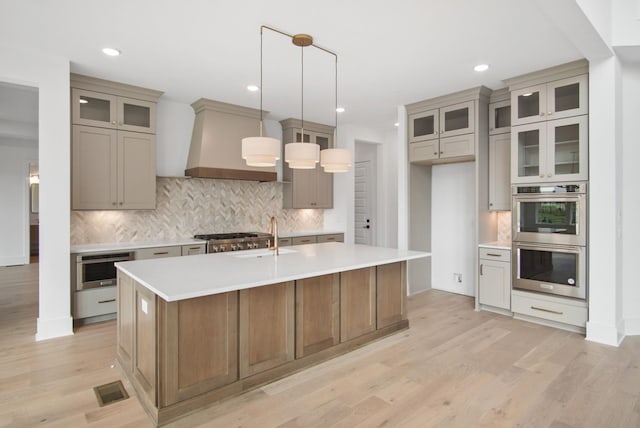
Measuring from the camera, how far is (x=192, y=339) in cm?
230

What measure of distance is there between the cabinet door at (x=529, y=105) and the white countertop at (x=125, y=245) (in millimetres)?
4040

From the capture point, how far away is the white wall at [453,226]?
5.18 meters

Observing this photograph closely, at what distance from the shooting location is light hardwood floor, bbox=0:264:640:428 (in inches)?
88.0

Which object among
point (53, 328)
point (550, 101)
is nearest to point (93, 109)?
point (53, 328)

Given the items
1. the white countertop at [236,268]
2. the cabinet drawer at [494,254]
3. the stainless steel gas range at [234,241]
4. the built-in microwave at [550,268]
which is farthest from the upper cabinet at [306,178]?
the built-in microwave at [550,268]

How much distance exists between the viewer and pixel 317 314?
3.00 metres

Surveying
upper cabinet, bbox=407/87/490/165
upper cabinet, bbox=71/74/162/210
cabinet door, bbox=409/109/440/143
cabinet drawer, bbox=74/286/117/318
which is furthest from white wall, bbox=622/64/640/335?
cabinet drawer, bbox=74/286/117/318

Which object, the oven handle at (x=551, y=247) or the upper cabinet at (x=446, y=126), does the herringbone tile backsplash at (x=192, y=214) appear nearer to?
the upper cabinet at (x=446, y=126)

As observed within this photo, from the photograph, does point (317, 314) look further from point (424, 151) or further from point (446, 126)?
point (446, 126)

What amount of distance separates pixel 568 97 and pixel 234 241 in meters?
4.19

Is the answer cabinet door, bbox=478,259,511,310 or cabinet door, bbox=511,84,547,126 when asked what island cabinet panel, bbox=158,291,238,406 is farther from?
cabinet door, bbox=511,84,547,126

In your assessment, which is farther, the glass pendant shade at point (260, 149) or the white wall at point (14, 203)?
the white wall at point (14, 203)

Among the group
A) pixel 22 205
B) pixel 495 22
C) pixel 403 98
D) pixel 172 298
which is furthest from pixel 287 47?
pixel 22 205

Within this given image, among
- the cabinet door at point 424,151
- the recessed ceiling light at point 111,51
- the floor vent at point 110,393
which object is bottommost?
the floor vent at point 110,393
